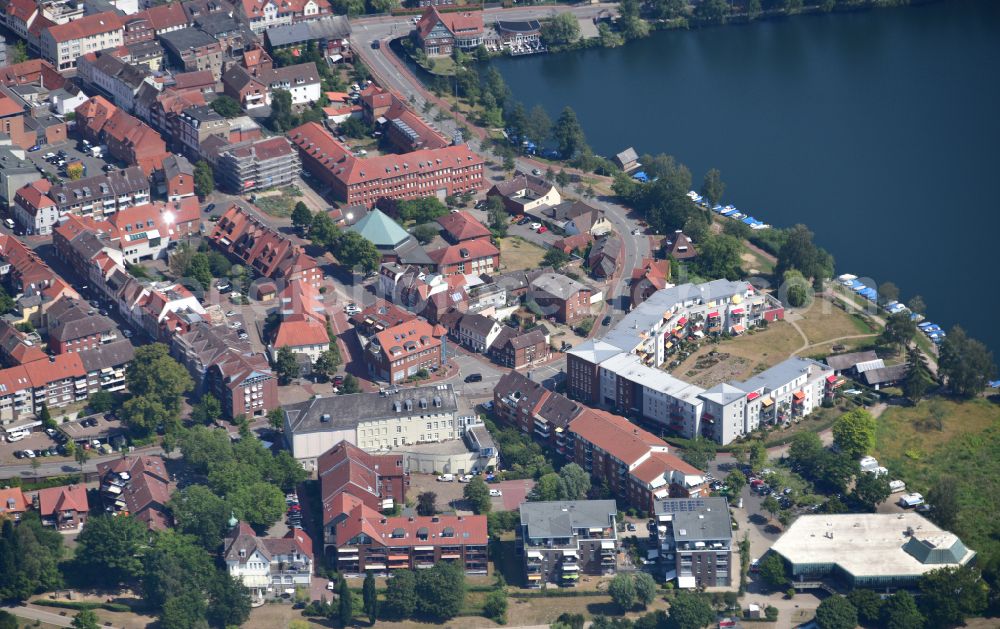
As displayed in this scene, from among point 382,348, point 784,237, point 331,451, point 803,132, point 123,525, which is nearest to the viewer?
point 123,525

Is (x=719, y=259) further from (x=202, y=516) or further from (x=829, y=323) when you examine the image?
(x=202, y=516)

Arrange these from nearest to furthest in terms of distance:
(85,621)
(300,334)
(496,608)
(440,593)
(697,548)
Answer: (85,621) < (440,593) < (496,608) < (697,548) < (300,334)

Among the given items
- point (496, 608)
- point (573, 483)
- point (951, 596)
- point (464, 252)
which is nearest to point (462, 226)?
point (464, 252)

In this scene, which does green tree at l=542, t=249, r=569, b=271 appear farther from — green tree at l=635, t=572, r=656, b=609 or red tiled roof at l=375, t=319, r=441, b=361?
green tree at l=635, t=572, r=656, b=609

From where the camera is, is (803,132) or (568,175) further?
(803,132)

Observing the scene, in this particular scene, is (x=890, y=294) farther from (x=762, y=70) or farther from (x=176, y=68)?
(x=176, y=68)

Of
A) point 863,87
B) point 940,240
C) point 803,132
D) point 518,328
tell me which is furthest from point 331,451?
point 863,87
